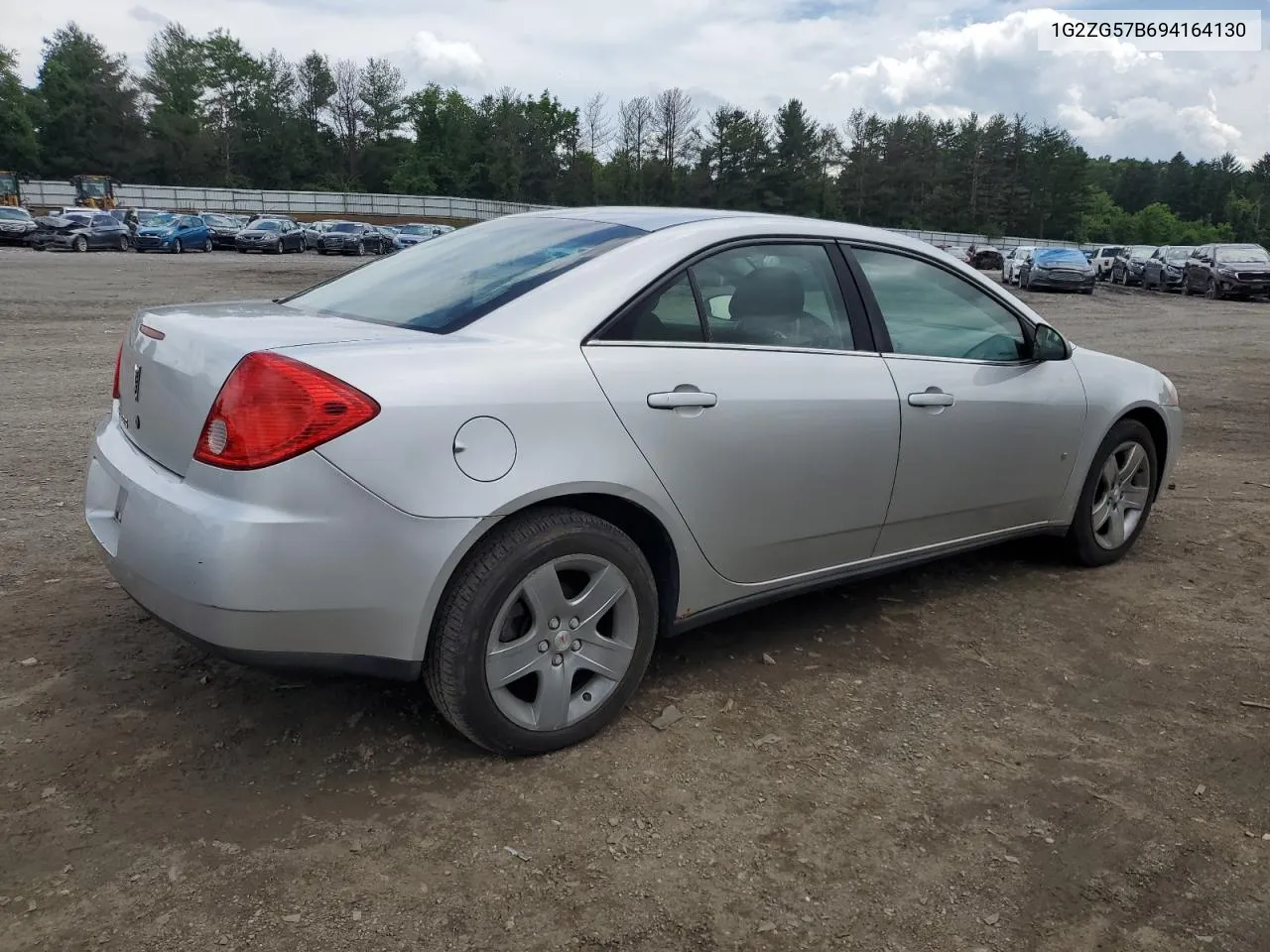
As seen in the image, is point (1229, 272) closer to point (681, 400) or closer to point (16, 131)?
point (681, 400)

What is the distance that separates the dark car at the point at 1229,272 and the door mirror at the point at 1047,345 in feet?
101

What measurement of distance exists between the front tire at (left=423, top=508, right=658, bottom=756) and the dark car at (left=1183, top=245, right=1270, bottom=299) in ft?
108

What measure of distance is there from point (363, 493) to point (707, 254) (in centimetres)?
143

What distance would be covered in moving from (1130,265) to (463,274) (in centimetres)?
4093

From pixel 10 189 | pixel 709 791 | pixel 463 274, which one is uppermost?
pixel 10 189

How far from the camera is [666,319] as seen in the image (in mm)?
3207

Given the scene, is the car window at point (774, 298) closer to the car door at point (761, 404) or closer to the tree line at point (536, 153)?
the car door at point (761, 404)

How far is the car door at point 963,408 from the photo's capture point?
3824 millimetres

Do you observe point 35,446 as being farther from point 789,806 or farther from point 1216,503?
point 1216,503

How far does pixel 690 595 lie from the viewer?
3.30m

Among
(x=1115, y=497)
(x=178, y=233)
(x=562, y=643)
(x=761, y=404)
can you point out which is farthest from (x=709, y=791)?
(x=178, y=233)

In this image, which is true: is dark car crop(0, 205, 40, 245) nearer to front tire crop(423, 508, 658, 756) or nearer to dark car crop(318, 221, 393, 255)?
dark car crop(318, 221, 393, 255)

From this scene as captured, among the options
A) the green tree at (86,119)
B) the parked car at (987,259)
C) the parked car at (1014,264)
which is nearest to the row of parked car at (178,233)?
the parked car at (1014,264)

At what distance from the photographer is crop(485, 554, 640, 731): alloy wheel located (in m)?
2.87
